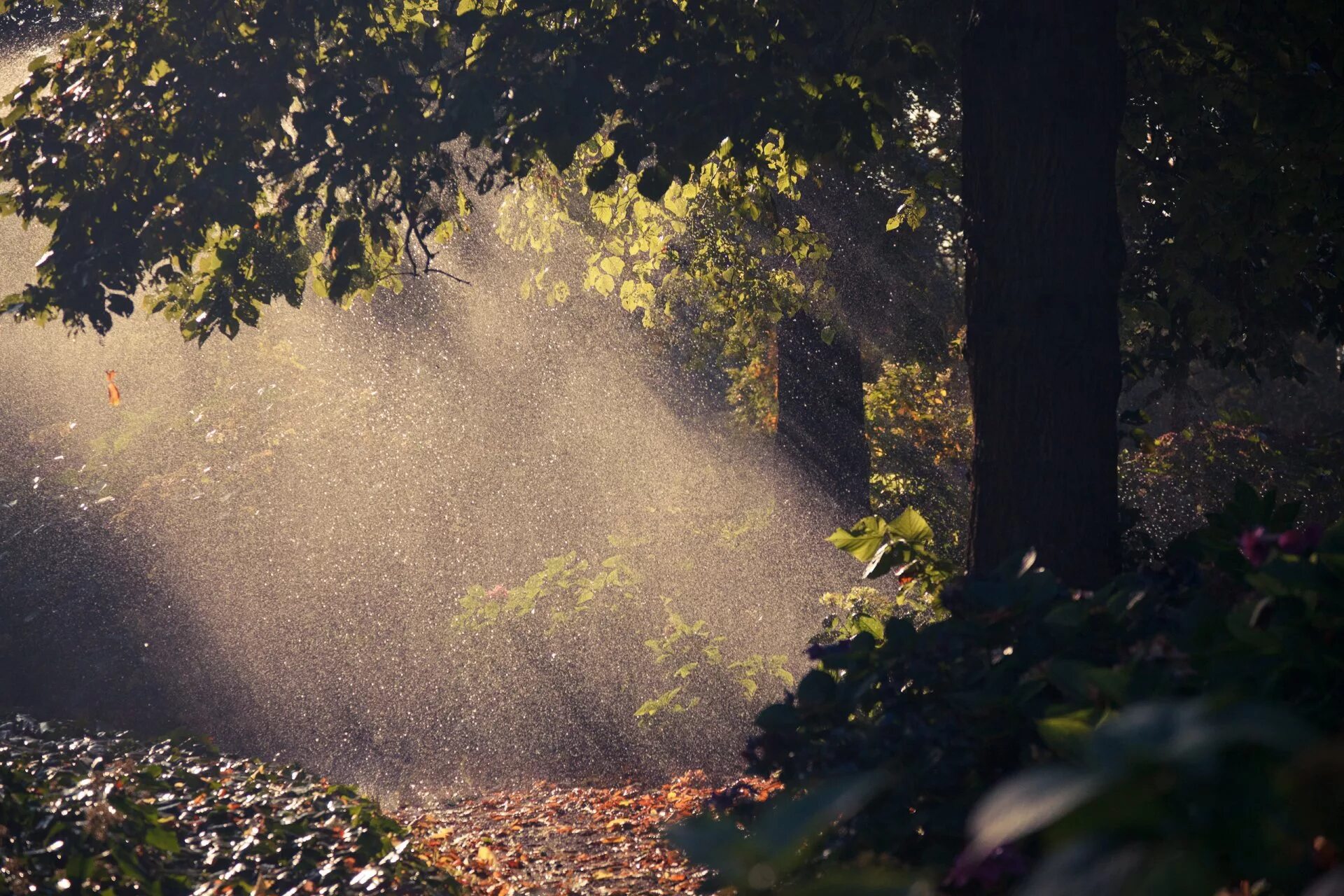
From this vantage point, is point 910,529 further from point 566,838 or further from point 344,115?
point 566,838

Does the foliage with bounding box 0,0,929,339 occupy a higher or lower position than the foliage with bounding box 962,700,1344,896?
higher

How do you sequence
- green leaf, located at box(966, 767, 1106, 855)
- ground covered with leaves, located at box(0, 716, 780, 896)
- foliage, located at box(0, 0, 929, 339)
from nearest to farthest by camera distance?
1. green leaf, located at box(966, 767, 1106, 855)
2. ground covered with leaves, located at box(0, 716, 780, 896)
3. foliage, located at box(0, 0, 929, 339)

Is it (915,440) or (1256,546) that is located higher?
(1256,546)

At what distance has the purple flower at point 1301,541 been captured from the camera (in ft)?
6.25

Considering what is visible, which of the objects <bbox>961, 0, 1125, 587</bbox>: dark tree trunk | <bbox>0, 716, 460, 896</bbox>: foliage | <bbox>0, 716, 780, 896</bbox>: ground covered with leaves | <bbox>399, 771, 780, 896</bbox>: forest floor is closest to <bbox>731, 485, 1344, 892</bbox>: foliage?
<bbox>0, 716, 780, 896</bbox>: ground covered with leaves

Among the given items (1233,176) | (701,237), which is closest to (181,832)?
(1233,176)

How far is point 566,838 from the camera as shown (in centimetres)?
741

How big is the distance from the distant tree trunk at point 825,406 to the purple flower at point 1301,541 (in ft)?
28.9

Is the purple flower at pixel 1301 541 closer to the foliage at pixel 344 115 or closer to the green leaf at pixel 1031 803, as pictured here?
the green leaf at pixel 1031 803

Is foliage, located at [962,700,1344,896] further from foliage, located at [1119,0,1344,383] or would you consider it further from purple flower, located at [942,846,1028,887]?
foliage, located at [1119,0,1344,383]

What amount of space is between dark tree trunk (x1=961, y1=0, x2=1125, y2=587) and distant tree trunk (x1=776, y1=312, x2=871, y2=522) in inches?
249

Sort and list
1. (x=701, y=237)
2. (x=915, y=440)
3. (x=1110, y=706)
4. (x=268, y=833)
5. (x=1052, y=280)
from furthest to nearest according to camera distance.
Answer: (x=915, y=440) < (x=701, y=237) < (x=268, y=833) < (x=1052, y=280) < (x=1110, y=706)

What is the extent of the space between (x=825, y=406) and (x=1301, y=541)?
892cm

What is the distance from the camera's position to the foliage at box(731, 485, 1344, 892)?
2.26 feet
